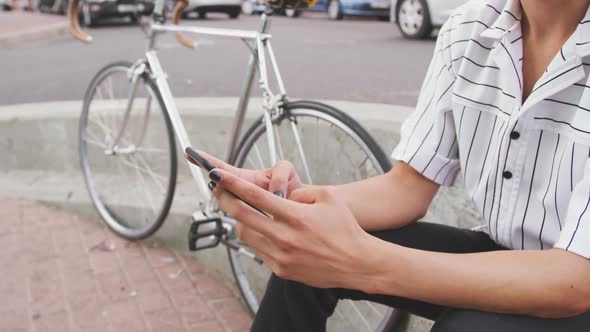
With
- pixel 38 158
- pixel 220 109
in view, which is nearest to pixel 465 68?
pixel 220 109

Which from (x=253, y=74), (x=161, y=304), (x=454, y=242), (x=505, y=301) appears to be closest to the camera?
(x=505, y=301)

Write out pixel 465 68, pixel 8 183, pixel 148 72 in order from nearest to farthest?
pixel 465 68 < pixel 148 72 < pixel 8 183

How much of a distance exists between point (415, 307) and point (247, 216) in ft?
1.75

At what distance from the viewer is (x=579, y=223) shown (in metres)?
1.03

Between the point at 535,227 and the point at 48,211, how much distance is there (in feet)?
9.53

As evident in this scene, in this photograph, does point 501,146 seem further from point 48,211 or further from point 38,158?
point 38,158

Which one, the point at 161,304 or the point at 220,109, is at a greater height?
the point at 220,109

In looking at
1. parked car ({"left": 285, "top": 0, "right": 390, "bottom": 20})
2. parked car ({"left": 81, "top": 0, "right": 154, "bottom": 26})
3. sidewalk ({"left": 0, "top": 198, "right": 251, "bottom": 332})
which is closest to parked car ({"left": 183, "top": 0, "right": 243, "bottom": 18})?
parked car ({"left": 285, "top": 0, "right": 390, "bottom": 20})

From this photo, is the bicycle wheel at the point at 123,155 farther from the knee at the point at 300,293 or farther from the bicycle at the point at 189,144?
the knee at the point at 300,293

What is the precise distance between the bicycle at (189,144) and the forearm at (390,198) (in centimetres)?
40

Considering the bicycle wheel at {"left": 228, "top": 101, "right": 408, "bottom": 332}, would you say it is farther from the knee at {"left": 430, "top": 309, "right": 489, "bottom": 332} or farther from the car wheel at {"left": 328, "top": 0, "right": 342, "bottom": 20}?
the car wheel at {"left": 328, "top": 0, "right": 342, "bottom": 20}

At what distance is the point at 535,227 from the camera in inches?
47.6

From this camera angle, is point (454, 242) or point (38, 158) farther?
point (38, 158)

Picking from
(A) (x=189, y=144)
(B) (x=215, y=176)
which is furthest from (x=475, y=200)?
(A) (x=189, y=144)
